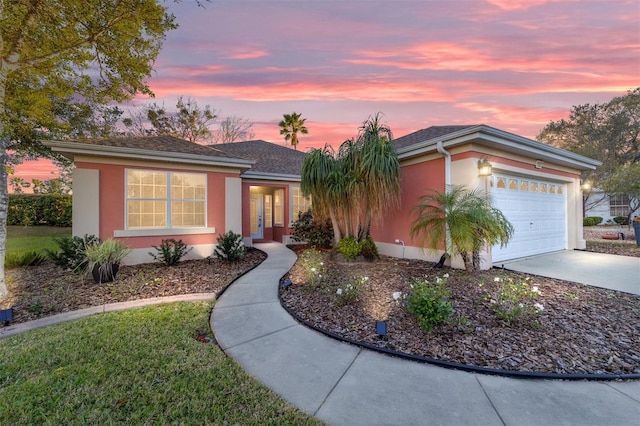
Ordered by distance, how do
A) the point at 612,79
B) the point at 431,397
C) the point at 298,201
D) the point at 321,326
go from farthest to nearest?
the point at 298,201 < the point at 612,79 < the point at 321,326 < the point at 431,397

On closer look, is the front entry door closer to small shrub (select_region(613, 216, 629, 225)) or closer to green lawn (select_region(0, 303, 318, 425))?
green lawn (select_region(0, 303, 318, 425))

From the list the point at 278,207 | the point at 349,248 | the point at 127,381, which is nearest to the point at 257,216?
the point at 278,207

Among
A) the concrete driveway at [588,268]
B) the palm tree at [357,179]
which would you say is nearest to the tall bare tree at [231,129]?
the palm tree at [357,179]

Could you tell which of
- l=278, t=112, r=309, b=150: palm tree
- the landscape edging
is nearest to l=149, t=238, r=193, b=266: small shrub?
the landscape edging

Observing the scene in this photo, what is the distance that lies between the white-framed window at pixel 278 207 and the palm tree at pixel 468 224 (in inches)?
271

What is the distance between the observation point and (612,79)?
7164mm

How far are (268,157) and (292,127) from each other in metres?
8.92

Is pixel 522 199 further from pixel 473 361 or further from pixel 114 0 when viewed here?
pixel 114 0

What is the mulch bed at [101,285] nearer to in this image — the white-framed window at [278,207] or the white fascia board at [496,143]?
the white-framed window at [278,207]

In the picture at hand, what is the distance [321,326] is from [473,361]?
1.83m

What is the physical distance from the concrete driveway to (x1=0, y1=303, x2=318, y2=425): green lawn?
649 cm

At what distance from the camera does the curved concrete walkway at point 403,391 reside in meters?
2.02

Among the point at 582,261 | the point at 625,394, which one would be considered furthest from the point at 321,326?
the point at 582,261

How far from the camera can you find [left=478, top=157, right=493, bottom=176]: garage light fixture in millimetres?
6074
